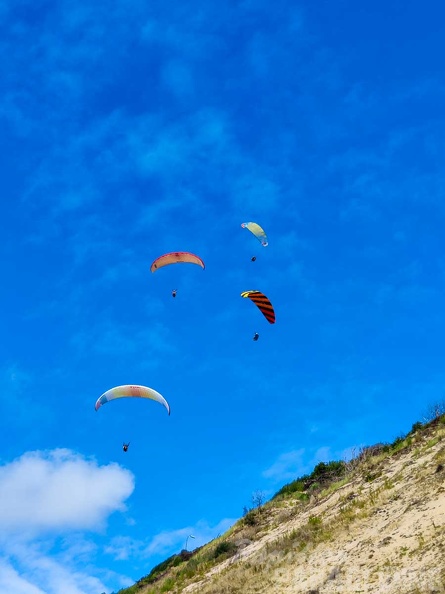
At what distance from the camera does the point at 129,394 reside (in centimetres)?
3291

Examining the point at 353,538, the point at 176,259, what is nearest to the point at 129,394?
the point at 176,259

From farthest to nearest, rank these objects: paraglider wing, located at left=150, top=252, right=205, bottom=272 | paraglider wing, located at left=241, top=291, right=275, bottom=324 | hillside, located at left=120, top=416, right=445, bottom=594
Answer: paraglider wing, located at left=150, top=252, right=205, bottom=272
paraglider wing, located at left=241, top=291, right=275, bottom=324
hillside, located at left=120, top=416, right=445, bottom=594

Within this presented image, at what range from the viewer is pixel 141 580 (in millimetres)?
39656

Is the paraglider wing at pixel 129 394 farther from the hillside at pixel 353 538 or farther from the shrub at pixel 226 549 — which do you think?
the hillside at pixel 353 538

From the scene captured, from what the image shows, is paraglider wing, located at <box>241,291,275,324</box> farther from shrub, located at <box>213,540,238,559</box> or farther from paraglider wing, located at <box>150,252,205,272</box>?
shrub, located at <box>213,540,238,559</box>

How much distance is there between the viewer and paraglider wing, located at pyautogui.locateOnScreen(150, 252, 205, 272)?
35.6 meters

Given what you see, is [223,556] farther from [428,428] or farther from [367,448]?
[428,428]

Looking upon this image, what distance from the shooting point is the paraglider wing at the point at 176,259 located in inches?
1401

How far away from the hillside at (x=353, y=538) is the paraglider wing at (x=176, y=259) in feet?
48.0

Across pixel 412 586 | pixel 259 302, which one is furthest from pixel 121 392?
pixel 412 586

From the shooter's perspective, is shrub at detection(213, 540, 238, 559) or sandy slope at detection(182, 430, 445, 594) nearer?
sandy slope at detection(182, 430, 445, 594)

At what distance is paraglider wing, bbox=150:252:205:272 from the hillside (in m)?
14.6

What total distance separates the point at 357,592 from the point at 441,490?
5.35 meters

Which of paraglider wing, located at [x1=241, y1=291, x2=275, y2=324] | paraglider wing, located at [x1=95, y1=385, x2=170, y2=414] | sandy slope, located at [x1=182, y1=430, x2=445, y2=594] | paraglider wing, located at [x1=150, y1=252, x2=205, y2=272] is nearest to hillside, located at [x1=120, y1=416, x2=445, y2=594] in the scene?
sandy slope, located at [x1=182, y1=430, x2=445, y2=594]
